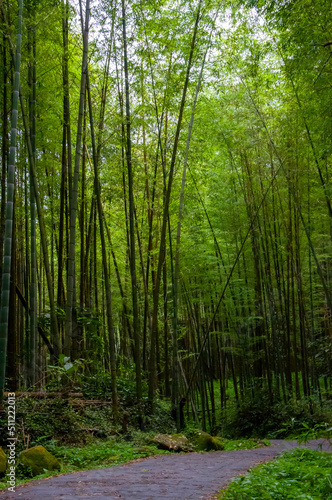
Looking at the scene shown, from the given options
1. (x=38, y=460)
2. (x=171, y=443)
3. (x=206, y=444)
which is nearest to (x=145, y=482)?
(x=38, y=460)

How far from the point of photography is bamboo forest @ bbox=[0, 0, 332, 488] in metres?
4.64

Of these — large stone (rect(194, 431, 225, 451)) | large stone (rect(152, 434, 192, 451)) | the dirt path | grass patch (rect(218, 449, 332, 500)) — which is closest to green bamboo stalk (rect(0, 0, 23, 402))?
the dirt path

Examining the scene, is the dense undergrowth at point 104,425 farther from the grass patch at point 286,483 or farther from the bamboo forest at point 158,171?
the grass patch at point 286,483

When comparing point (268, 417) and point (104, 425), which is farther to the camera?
point (268, 417)

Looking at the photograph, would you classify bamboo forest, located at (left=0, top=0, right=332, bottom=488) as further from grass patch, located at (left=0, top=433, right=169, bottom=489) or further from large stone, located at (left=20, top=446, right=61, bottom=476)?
large stone, located at (left=20, top=446, right=61, bottom=476)

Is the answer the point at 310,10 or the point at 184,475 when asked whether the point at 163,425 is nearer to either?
the point at 184,475

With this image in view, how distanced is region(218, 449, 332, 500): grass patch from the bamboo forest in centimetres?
46

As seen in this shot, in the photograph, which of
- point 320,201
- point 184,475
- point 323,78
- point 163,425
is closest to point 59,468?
point 184,475

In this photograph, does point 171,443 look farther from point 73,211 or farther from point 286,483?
point 73,211

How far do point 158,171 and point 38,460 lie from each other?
4825 mm

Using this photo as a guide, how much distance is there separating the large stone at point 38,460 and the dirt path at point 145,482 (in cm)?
33

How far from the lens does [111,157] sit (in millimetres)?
6227

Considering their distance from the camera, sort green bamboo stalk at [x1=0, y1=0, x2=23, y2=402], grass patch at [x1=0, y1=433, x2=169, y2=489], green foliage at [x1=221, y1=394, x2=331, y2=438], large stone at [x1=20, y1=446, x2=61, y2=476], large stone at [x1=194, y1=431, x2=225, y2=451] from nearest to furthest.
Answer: large stone at [x1=20, y1=446, x2=61, y2=476] < grass patch at [x1=0, y1=433, x2=169, y2=489] < green bamboo stalk at [x1=0, y1=0, x2=23, y2=402] < large stone at [x1=194, y1=431, x2=225, y2=451] < green foliage at [x1=221, y1=394, x2=331, y2=438]

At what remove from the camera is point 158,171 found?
22.5ft
